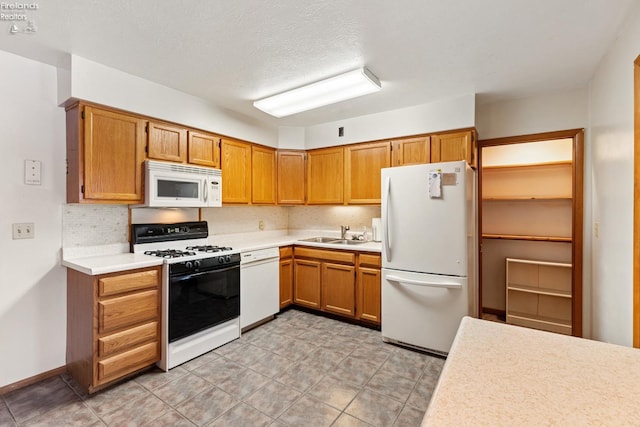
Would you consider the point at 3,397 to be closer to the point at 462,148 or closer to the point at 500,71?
the point at 462,148

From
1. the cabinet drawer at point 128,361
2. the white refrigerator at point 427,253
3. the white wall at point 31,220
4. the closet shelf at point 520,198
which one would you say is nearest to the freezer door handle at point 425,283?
the white refrigerator at point 427,253

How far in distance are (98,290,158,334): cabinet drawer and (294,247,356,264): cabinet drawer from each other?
67.3 inches

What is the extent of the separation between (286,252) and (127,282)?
1787 mm

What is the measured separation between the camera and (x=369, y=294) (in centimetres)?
321

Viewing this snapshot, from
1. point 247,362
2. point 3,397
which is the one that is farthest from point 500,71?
point 3,397

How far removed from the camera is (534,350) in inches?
38.6

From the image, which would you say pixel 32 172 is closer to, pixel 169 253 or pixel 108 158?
pixel 108 158

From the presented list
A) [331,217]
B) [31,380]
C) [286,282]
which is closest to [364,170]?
[331,217]

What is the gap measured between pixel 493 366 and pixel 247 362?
7.09 feet

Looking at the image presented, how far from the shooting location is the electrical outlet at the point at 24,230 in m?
2.21

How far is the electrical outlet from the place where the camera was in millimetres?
2205

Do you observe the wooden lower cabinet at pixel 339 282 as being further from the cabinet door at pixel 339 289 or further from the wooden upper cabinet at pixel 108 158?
the wooden upper cabinet at pixel 108 158

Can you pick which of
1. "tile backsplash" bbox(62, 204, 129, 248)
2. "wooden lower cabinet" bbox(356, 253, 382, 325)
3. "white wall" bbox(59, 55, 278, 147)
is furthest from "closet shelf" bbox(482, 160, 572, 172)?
"tile backsplash" bbox(62, 204, 129, 248)

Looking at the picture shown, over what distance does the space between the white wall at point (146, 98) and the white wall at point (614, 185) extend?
326cm
